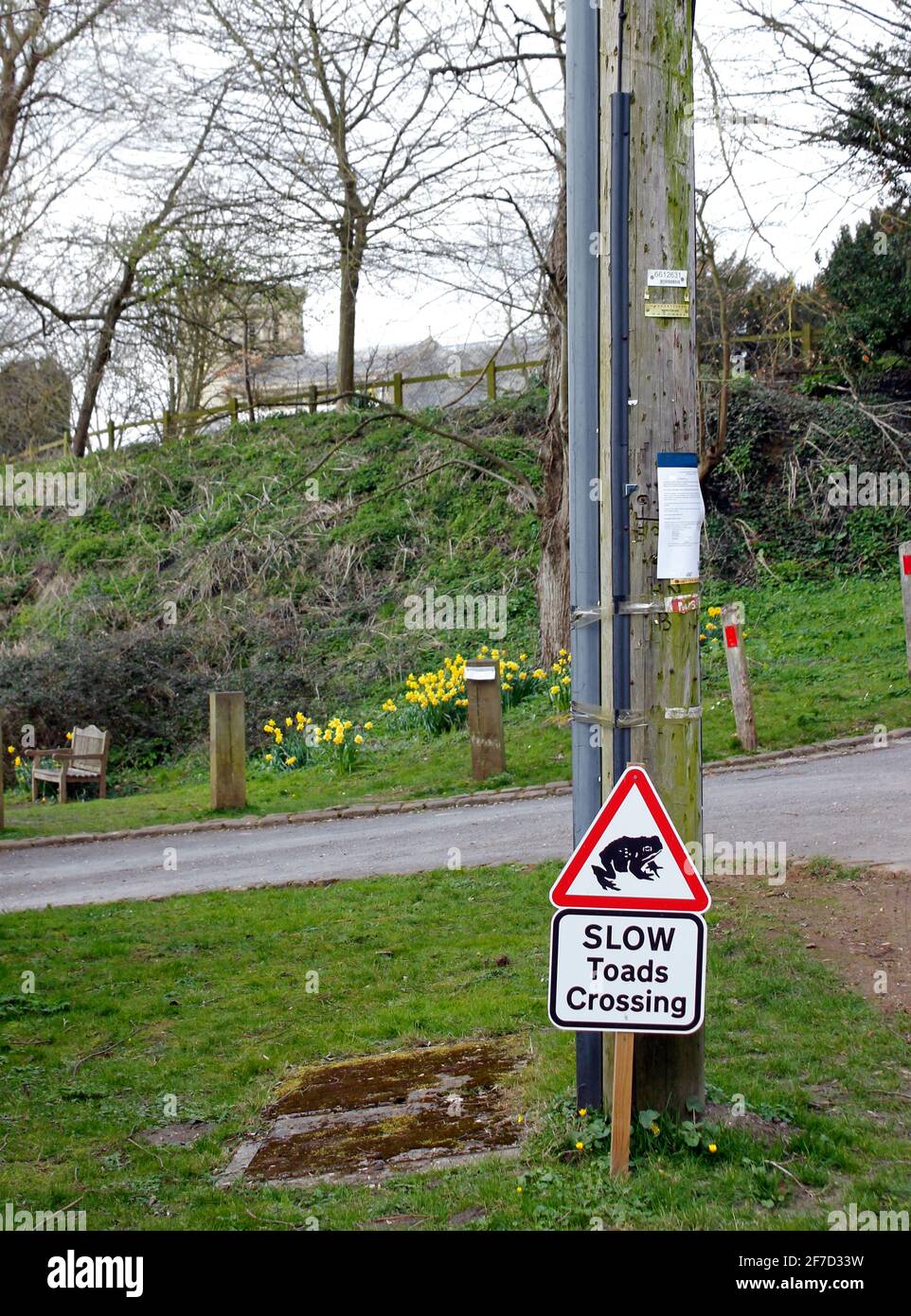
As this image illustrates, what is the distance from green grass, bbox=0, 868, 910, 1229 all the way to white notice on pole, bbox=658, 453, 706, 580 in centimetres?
202

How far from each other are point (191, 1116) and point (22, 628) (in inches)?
865

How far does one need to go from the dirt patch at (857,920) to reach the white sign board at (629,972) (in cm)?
208

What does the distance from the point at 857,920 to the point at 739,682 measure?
608 centimetres

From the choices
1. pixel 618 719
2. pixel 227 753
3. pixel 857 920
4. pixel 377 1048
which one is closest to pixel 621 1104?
pixel 618 719

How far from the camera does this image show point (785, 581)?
72.5ft

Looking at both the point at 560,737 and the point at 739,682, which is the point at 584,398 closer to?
the point at 739,682

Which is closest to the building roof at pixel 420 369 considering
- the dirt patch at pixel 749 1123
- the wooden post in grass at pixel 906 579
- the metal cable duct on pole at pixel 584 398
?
the wooden post in grass at pixel 906 579

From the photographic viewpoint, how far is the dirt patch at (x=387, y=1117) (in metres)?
5.05

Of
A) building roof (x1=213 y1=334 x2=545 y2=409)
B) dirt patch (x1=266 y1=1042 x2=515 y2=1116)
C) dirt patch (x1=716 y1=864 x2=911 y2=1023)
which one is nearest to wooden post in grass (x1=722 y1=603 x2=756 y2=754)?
dirt patch (x1=716 y1=864 x2=911 y2=1023)

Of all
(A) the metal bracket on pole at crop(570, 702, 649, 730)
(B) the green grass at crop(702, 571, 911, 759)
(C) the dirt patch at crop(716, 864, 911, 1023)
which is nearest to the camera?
(A) the metal bracket on pole at crop(570, 702, 649, 730)

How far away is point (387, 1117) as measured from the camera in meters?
Answer: 5.50

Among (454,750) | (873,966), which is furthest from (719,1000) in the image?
(454,750)

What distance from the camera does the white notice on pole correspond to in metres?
4.79

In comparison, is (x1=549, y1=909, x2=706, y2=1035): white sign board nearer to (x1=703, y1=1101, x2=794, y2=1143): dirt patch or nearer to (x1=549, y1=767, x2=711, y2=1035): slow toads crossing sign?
(x1=549, y1=767, x2=711, y2=1035): slow toads crossing sign
